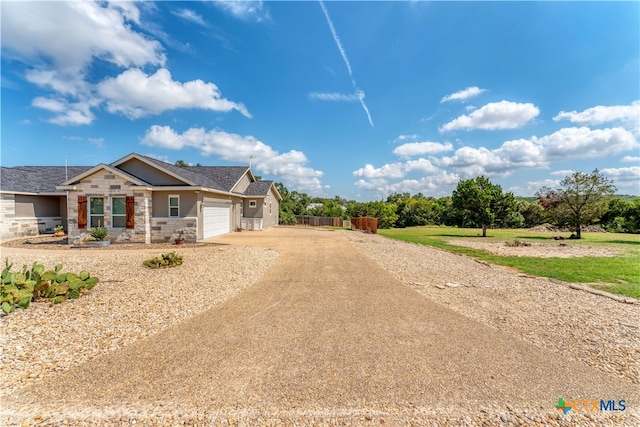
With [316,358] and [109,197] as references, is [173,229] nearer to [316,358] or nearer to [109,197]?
[109,197]

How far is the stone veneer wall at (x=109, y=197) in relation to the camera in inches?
531

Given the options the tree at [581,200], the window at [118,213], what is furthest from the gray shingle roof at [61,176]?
the tree at [581,200]

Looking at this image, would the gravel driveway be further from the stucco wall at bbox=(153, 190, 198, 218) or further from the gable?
the gable

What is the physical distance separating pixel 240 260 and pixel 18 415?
23.3 feet

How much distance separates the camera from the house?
13516mm

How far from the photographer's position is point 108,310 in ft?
16.9

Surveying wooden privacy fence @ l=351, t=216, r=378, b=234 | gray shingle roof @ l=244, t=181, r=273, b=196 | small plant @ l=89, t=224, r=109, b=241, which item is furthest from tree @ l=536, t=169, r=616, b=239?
small plant @ l=89, t=224, r=109, b=241

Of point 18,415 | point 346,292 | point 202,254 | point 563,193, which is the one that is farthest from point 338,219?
point 18,415

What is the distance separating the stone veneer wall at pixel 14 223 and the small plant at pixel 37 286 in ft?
48.9

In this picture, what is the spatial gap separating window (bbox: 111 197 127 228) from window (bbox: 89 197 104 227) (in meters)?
0.55

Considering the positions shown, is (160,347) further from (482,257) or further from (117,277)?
(482,257)

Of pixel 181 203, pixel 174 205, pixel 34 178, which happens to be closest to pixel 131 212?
pixel 174 205

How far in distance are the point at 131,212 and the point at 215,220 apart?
15.4ft

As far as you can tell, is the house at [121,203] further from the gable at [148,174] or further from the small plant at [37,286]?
the small plant at [37,286]
